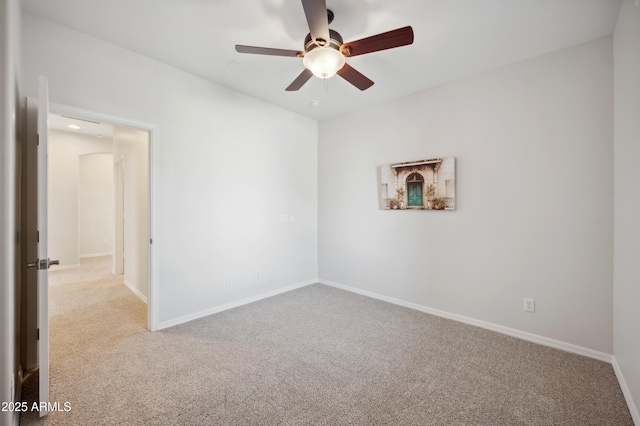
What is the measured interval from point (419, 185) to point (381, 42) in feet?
6.43

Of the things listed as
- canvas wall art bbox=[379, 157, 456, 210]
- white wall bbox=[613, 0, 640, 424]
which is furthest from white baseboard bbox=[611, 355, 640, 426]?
canvas wall art bbox=[379, 157, 456, 210]

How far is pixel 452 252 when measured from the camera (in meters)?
3.26

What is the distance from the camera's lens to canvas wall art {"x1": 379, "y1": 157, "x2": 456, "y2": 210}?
3250mm

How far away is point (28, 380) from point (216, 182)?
89.7 inches

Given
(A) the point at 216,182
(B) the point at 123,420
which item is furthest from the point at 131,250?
(B) the point at 123,420

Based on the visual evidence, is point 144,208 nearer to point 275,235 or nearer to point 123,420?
point 275,235

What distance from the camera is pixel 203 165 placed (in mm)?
3285

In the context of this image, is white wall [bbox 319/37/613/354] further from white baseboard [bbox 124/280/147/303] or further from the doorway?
white baseboard [bbox 124/280/147/303]

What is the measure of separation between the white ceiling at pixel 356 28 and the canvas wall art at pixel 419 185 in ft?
3.30

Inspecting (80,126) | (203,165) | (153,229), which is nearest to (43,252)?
(153,229)

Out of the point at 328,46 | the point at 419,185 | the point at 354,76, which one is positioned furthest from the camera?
the point at 419,185

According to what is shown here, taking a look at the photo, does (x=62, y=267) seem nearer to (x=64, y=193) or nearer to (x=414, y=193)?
(x=64, y=193)

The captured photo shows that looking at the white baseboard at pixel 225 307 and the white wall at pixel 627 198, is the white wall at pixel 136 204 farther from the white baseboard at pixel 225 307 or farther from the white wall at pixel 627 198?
the white wall at pixel 627 198

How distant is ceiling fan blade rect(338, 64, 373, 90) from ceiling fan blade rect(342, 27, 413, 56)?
209mm
